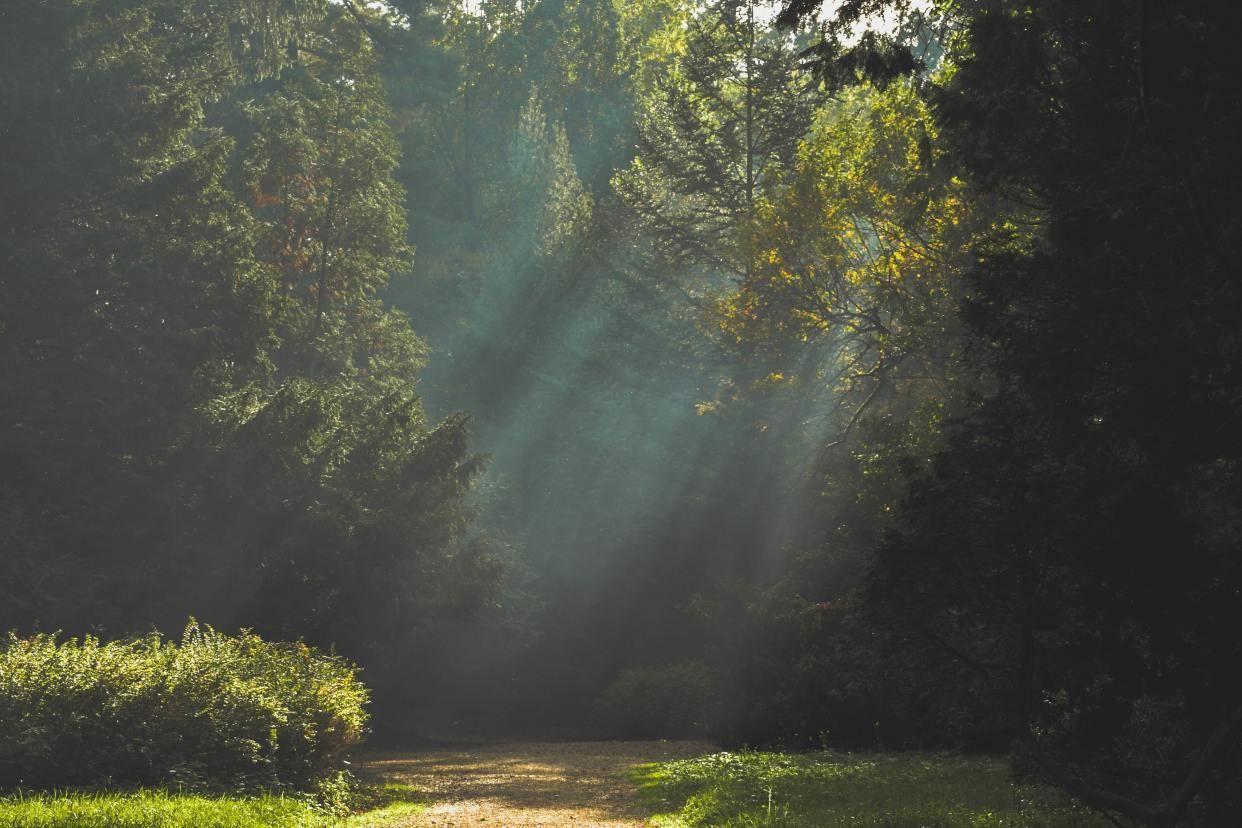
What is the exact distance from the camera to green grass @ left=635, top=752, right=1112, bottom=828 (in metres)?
10.7

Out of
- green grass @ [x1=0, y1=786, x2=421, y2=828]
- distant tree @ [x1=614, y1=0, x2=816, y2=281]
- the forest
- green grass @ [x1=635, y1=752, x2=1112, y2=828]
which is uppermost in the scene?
distant tree @ [x1=614, y1=0, x2=816, y2=281]

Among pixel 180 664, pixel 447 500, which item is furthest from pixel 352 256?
pixel 180 664

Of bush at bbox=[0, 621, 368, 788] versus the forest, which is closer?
the forest

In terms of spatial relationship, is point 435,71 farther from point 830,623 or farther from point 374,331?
point 830,623

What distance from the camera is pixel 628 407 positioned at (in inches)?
1620

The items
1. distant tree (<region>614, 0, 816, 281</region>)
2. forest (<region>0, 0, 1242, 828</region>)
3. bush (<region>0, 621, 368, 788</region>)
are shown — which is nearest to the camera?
forest (<region>0, 0, 1242, 828</region>)

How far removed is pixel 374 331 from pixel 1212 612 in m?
35.2

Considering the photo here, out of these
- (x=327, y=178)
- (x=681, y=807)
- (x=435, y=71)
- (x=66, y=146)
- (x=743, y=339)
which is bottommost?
(x=681, y=807)

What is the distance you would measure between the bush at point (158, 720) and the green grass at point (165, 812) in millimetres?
876

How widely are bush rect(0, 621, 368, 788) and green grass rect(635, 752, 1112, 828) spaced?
14.1ft

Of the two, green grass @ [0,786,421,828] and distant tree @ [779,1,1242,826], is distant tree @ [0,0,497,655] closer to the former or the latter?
green grass @ [0,786,421,828]

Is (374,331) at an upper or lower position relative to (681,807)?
upper

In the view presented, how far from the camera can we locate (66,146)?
2981 centimetres


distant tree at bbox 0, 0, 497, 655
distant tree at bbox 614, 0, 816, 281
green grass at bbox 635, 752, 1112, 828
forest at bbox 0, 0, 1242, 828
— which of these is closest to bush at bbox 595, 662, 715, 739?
forest at bbox 0, 0, 1242, 828
